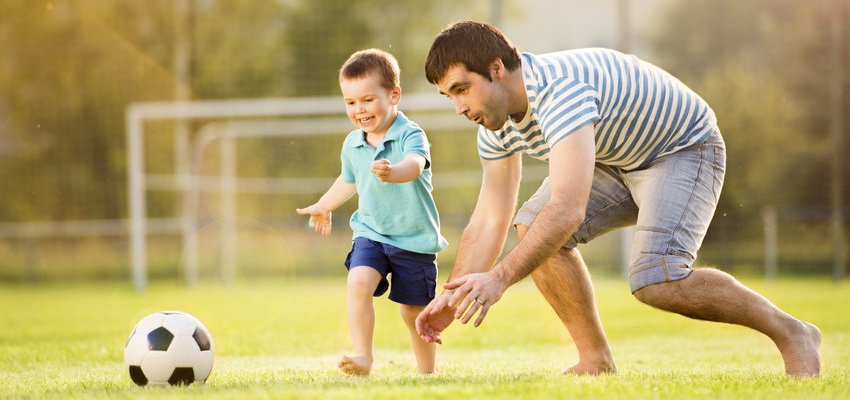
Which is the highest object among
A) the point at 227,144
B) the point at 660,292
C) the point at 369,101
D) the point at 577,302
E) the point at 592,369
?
the point at 369,101

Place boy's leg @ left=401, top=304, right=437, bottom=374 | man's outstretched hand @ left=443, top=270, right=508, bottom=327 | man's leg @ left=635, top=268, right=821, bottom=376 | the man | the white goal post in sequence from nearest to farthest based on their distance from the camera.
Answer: man's outstretched hand @ left=443, top=270, right=508, bottom=327 < the man < man's leg @ left=635, top=268, right=821, bottom=376 < boy's leg @ left=401, top=304, right=437, bottom=374 < the white goal post

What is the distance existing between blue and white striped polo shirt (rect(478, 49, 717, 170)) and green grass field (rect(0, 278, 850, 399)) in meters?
0.92

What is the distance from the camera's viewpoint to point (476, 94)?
396 centimetres

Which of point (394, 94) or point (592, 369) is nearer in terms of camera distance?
point (592, 369)

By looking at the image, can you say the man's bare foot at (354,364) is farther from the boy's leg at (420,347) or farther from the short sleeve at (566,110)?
the short sleeve at (566,110)

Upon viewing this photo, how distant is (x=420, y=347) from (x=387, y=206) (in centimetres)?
64

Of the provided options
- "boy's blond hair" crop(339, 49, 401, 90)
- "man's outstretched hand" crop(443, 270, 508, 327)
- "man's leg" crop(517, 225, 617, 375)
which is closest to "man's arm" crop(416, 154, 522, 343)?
"man's leg" crop(517, 225, 617, 375)

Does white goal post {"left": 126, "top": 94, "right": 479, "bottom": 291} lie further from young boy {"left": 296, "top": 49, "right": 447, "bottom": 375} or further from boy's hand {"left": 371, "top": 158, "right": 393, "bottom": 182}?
boy's hand {"left": 371, "top": 158, "right": 393, "bottom": 182}

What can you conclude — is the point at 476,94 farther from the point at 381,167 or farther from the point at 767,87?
the point at 767,87

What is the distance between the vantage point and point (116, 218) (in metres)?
23.8

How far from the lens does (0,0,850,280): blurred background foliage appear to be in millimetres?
18359

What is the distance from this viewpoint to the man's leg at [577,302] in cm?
453

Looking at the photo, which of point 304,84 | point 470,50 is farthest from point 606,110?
point 304,84

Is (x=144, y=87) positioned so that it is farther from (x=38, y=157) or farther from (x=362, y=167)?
(x=362, y=167)
